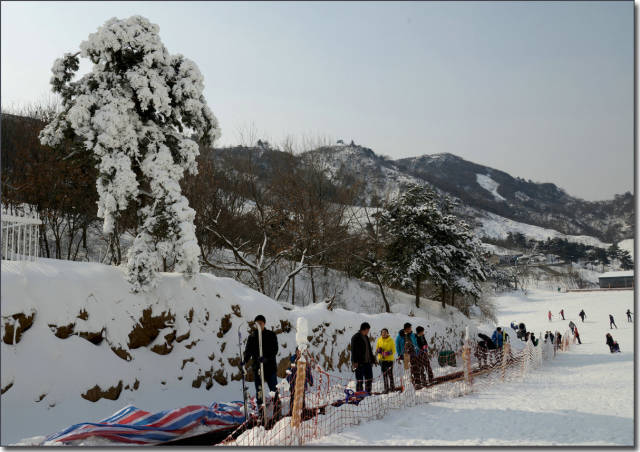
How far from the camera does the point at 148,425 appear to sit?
5000 mm

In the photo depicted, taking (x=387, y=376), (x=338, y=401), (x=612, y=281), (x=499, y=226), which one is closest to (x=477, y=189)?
(x=499, y=226)

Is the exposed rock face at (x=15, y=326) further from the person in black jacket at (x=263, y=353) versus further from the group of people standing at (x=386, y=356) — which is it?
the group of people standing at (x=386, y=356)

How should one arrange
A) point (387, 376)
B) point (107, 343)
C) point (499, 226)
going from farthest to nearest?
1. point (499, 226)
2. point (387, 376)
3. point (107, 343)

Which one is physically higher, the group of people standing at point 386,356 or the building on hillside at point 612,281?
the building on hillside at point 612,281

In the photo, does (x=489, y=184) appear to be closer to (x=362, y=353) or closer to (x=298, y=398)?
(x=362, y=353)

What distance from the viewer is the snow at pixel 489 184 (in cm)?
16550

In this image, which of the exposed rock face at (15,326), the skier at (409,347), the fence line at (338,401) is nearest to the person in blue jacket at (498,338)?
the fence line at (338,401)

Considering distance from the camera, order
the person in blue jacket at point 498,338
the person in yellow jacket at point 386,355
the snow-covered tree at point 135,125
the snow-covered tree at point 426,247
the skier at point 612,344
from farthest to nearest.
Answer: the snow-covered tree at point 426,247 < the skier at point 612,344 < the person in blue jacket at point 498,338 < the person in yellow jacket at point 386,355 < the snow-covered tree at point 135,125

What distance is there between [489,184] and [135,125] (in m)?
188

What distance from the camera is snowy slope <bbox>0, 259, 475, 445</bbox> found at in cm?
595

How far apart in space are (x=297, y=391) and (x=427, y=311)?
2109cm

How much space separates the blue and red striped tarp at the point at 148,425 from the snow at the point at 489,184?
6637 inches

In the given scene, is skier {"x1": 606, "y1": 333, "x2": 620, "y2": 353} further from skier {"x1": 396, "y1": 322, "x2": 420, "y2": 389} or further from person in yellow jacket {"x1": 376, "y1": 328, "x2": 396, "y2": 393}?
person in yellow jacket {"x1": 376, "y1": 328, "x2": 396, "y2": 393}

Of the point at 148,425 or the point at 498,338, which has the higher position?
the point at 148,425
